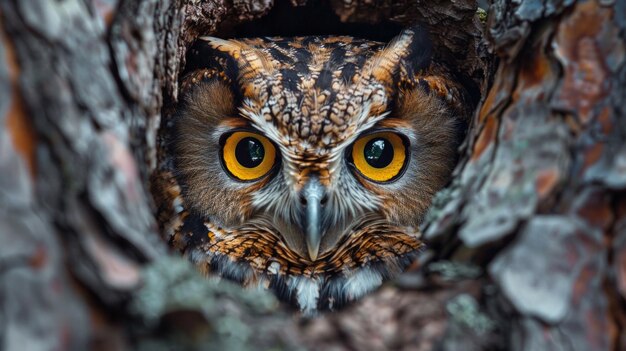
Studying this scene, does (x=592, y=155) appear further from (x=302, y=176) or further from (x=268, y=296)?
(x=302, y=176)

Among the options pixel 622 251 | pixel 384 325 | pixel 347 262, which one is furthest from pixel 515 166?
pixel 347 262

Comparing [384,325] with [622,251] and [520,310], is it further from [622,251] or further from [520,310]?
[622,251]

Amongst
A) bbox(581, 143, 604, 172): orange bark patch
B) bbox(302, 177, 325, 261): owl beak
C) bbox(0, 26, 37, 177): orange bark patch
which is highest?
bbox(0, 26, 37, 177): orange bark patch

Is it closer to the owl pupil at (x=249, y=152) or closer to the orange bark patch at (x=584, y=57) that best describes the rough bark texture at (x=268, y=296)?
the orange bark patch at (x=584, y=57)

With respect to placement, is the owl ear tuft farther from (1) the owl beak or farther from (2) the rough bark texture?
(2) the rough bark texture

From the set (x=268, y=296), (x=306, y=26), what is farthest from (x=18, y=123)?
(x=306, y=26)

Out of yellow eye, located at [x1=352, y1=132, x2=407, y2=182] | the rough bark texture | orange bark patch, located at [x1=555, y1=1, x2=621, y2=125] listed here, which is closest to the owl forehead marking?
yellow eye, located at [x1=352, y1=132, x2=407, y2=182]

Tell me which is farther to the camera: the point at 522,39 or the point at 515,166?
the point at 522,39
